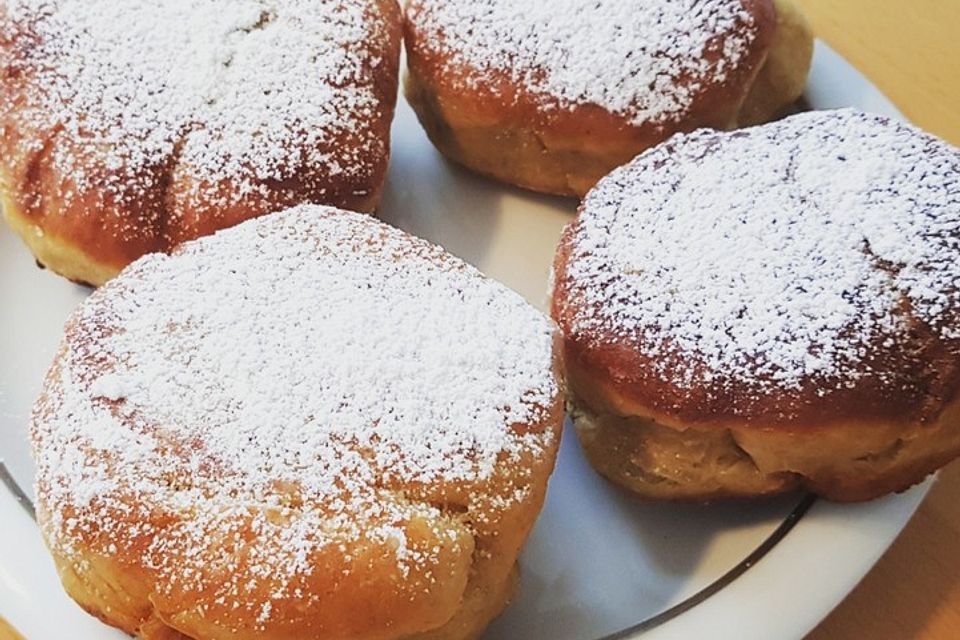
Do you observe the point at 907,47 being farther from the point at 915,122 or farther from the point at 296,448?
the point at 296,448

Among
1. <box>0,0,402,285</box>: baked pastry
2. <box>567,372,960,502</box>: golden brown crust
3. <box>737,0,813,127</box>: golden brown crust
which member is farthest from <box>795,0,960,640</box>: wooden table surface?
<box>0,0,402,285</box>: baked pastry

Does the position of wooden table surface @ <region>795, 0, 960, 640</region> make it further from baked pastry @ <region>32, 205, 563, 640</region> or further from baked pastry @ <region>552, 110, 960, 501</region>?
baked pastry @ <region>32, 205, 563, 640</region>

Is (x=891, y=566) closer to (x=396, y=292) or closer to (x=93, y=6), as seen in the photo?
(x=396, y=292)

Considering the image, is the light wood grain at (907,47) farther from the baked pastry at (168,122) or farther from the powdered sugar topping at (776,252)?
the baked pastry at (168,122)

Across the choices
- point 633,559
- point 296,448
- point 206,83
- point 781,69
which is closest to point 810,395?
point 633,559

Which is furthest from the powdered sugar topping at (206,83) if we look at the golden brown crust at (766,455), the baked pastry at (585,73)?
the golden brown crust at (766,455)

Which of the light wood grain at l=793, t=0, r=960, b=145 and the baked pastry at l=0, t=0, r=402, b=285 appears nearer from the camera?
the baked pastry at l=0, t=0, r=402, b=285

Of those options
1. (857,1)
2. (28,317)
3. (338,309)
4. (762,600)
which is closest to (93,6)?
(28,317)
